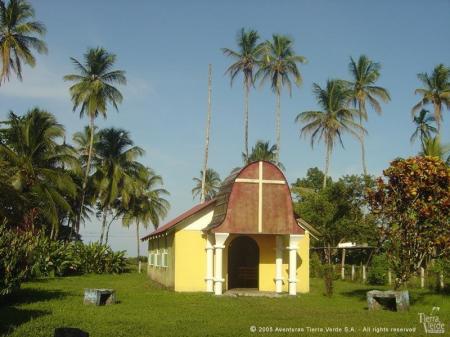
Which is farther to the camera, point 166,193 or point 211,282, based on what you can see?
point 166,193

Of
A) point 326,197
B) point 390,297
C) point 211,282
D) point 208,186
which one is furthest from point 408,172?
point 208,186

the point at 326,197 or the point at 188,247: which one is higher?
the point at 326,197

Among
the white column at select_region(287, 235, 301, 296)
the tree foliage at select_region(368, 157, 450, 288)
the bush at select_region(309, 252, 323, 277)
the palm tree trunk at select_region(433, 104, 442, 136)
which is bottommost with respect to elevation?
the bush at select_region(309, 252, 323, 277)

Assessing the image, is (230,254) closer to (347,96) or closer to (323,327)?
(323,327)

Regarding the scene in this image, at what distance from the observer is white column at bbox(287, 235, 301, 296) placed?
21.6 meters

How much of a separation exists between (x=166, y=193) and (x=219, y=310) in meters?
48.0

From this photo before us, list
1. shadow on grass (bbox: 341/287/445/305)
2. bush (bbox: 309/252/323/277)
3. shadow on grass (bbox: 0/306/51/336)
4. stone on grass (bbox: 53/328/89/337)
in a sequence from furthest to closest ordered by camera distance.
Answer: bush (bbox: 309/252/323/277) → shadow on grass (bbox: 341/287/445/305) → shadow on grass (bbox: 0/306/51/336) → stone on grass (bbox: 53/328/89/337)

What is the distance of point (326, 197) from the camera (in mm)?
39031

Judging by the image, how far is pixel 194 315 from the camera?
1469 centimetres

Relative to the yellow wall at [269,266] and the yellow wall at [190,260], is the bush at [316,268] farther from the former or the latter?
the yellow wall at [190,260]

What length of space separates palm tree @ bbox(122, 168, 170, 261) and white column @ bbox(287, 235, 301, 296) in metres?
26.1

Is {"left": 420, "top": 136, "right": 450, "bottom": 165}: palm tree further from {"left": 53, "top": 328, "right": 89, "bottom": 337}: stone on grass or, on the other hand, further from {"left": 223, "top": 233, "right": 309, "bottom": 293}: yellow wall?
{"left": 53, "top": 328, "right": 89, "bottom": 337}: stone on grass

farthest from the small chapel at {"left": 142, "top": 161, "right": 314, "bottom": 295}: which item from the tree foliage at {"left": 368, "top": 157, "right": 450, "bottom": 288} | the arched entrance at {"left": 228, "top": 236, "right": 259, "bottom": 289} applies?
the tree foliage at {"left": 368, "top": 157, "right": 450, "bottom": 288}

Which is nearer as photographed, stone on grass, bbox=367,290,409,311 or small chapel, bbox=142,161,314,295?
stone on grass, bbox=367,290,409,311
